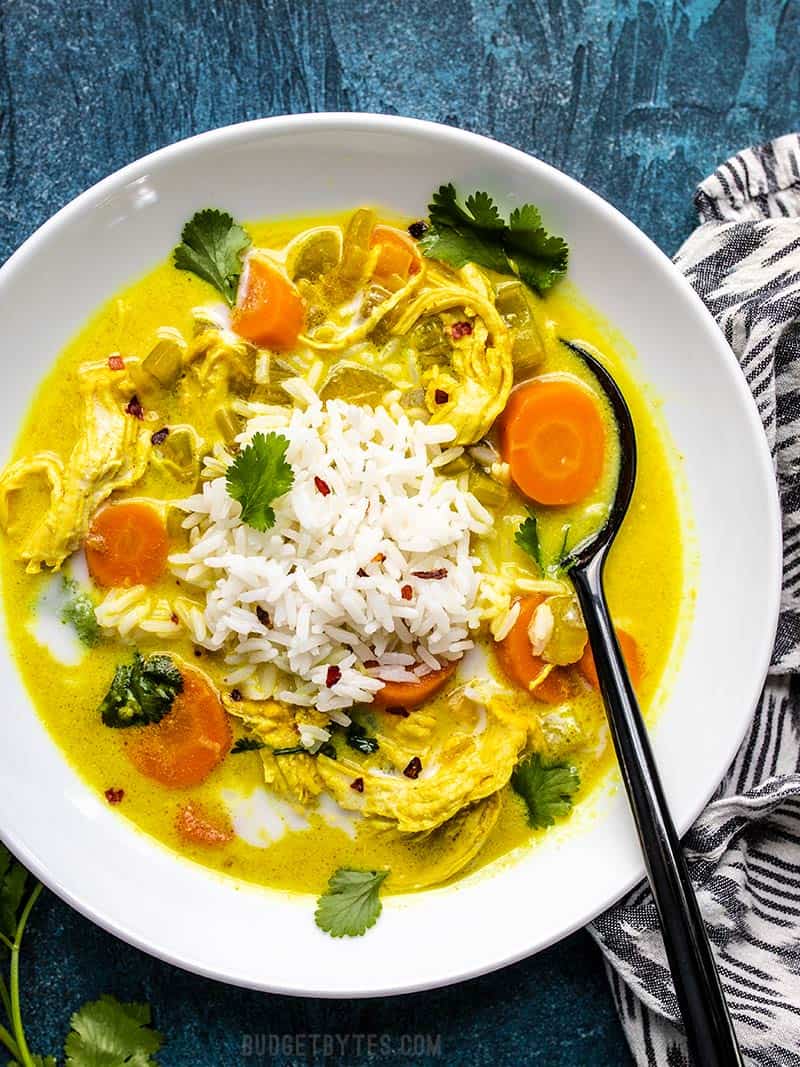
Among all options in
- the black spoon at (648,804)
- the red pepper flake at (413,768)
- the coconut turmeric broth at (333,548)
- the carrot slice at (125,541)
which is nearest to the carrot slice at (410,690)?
the coconut turmeric broth at (333,548)

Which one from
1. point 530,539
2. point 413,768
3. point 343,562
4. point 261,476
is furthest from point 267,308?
point 413,768

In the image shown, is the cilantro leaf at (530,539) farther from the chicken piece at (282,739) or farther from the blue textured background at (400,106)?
the blue textured background at (400,106)

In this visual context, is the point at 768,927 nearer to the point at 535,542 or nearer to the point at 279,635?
the point at 535,542

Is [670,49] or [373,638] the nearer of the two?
[373,638]

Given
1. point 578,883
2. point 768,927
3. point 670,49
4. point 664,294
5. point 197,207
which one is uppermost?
point 670,49

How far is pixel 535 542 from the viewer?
3.15m

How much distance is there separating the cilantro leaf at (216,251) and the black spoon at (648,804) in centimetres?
106

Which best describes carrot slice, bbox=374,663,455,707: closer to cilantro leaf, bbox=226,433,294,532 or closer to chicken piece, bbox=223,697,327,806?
chicken piece, bbox=223,697,327,806

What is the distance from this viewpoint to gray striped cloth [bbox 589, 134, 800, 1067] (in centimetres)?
317

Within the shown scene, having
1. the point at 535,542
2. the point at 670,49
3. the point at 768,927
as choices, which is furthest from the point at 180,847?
the point at 670,49

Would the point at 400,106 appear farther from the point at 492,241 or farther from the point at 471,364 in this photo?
the point at 471,364

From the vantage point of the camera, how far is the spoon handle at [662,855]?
2.66 meters

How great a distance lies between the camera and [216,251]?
10.6 ft

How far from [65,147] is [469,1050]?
122 inches
